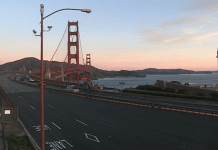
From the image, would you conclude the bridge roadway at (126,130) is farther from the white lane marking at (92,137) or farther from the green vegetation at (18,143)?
the green vegetation at (18,143)

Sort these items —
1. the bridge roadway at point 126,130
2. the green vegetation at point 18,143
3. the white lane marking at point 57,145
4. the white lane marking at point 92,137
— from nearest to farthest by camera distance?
the green vegetation at point 18,143, the white lane marking at point 57,145, the bridge roadway at point 126,130, the white lane marking at point 92,137

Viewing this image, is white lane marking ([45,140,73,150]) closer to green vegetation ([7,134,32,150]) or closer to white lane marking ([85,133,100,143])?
A: green vegetation ([7,134,32,150])

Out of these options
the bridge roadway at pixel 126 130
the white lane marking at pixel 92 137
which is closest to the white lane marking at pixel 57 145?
the bridge roadway at pixel 126 130

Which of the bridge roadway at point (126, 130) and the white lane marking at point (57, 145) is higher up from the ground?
the bridge roadway at point (126, 130)

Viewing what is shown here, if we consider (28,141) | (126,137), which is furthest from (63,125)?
(126,137)

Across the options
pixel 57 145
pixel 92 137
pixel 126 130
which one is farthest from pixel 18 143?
pixel 126 130

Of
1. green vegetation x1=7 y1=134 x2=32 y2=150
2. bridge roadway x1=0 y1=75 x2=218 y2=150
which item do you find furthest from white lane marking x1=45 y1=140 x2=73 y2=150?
green vegetation x1=7 y1=134 x2=32 y2=150

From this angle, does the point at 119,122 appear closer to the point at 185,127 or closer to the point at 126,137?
the point at 126,137

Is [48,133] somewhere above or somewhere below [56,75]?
below
